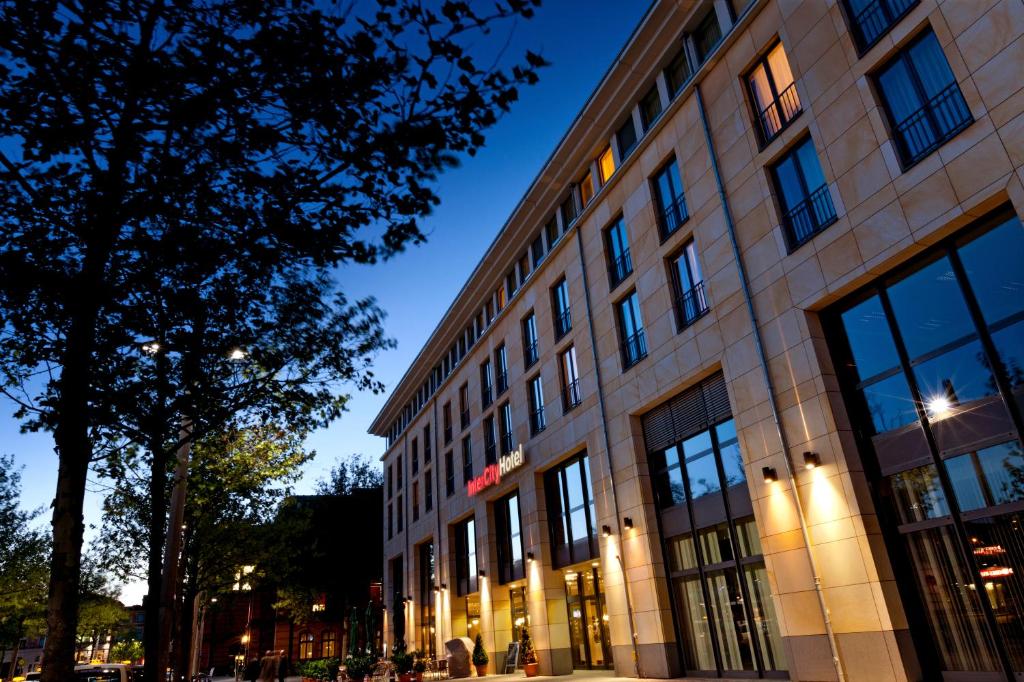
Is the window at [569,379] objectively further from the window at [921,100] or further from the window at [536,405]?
the window at [921,100]

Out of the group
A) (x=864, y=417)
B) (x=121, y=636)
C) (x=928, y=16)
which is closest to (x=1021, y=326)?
(x=864, y=417)

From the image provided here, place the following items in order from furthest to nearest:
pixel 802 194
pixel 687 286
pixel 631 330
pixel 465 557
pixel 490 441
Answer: pixel 465 557 < pixel 490 441 < pixel 631 330 < pixel 687 286 < pixel 802 194

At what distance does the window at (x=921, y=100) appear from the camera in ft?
39.1

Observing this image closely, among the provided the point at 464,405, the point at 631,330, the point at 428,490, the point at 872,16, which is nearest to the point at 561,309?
the point at 631,330

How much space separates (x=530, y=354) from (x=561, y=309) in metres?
3.34

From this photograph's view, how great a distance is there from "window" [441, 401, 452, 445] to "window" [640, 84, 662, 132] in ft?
73.8

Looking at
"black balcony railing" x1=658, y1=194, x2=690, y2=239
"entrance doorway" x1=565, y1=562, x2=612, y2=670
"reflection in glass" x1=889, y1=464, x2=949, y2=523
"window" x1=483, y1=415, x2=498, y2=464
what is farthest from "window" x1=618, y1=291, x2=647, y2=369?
"window" x1=483, y1=415, x2=498, y2=464

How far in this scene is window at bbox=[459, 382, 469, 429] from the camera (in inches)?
1419

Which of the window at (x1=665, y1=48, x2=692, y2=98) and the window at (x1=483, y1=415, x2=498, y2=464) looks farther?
the window at (x1=483, y1=415, x2=498, y2=464)

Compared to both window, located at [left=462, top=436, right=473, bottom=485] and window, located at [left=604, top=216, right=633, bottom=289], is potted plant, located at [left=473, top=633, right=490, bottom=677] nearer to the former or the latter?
window, located at [left=462, top=436, right=473, bottom=485]

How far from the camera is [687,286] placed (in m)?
18.7

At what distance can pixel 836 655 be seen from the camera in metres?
12.6

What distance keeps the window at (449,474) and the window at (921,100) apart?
28.8 meters

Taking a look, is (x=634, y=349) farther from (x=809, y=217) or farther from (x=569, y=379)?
(x=809, y=217)
